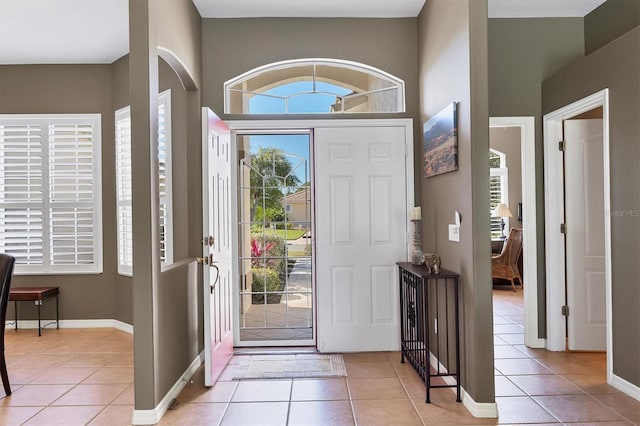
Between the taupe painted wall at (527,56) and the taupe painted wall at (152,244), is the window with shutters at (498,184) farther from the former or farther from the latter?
the taupe painted wall at (152,244)

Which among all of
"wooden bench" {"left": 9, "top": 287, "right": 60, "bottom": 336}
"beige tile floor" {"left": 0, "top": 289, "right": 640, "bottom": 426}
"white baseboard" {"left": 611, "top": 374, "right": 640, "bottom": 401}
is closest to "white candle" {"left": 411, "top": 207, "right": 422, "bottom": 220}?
"beige tile floor" {"left": 0, "top": 289, "right": 640, "bottom": 426}

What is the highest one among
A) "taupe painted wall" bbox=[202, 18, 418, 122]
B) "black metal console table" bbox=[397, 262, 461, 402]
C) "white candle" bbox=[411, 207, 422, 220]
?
"taupe painted wall" bbox=[202, 18, 418, 122]

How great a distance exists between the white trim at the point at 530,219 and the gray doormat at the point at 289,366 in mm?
1862

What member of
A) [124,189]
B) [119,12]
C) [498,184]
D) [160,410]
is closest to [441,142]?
[160,410]

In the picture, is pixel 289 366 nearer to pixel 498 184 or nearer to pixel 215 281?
pixel 215 281

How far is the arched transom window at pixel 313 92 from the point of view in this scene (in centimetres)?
418

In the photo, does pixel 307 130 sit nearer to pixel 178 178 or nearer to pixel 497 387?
pixel 178 178

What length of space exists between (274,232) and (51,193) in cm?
277

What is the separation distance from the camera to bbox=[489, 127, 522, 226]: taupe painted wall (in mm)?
8211

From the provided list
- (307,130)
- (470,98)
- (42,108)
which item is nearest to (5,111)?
(42,108)

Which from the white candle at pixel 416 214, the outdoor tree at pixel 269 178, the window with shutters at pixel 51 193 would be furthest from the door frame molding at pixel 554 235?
the window with shutters at pixel 51 193

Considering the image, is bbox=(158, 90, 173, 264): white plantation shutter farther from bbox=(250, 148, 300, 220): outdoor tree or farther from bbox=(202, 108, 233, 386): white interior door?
bbox=(250, 148, 300, 220): outdoor tree

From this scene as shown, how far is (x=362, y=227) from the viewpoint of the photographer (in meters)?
4.11

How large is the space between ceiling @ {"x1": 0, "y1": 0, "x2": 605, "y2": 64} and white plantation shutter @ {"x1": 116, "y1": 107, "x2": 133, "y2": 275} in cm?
86
